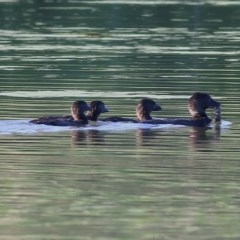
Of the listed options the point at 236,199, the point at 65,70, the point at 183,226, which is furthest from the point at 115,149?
the point at 65,70

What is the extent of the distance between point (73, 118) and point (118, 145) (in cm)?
312

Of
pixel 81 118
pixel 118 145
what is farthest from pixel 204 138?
pixel 81 118

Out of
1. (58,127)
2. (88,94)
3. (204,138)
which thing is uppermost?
(88,94)

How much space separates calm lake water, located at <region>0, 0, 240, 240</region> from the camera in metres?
15.9

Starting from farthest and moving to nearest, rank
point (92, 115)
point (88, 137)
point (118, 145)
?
point (92, 115), point (88, 137), point (118, 145)

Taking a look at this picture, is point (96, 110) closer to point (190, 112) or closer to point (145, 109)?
point (145, 109)

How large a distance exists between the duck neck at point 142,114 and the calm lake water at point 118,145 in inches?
25.9

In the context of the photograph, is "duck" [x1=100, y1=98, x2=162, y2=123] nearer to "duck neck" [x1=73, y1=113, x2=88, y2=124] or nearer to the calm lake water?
"duck neck" [x1=73, y1=113, x2=88, y2=124]

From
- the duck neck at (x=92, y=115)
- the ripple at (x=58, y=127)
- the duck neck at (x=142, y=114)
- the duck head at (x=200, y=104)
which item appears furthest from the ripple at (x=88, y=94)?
the ripple at (x=58, y=127)

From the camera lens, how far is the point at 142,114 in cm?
2520

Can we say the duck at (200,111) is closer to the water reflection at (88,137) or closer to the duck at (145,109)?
the duck at (145,109)


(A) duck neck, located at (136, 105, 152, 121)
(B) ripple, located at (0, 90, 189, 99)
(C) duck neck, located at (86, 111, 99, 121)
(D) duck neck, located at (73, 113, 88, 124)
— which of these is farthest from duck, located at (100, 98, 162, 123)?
(B) ripple, located at (0, 90, 189, 99)

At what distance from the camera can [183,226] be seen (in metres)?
15.6

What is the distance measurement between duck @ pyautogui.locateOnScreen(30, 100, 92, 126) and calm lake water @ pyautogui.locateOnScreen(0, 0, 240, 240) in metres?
0.20
